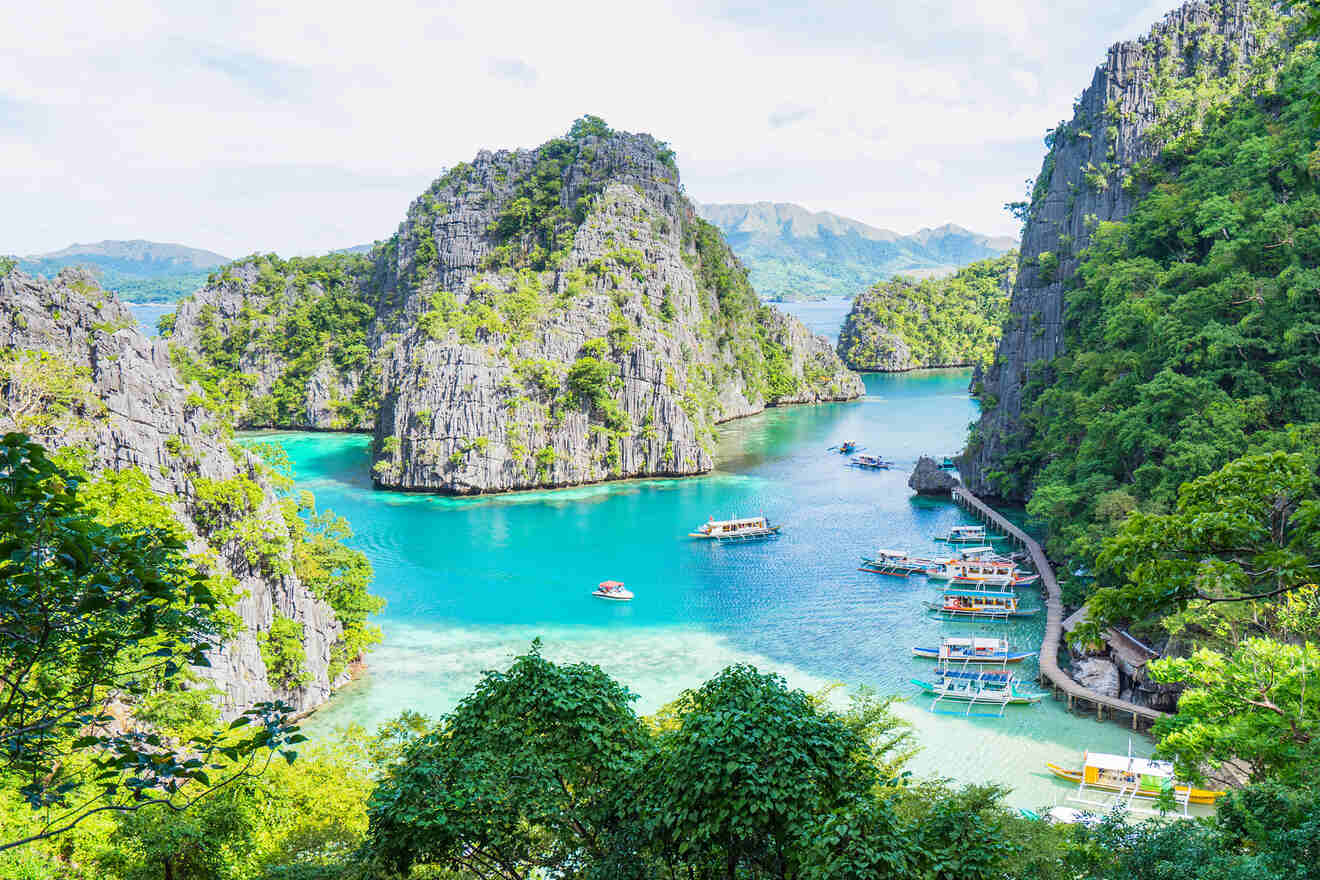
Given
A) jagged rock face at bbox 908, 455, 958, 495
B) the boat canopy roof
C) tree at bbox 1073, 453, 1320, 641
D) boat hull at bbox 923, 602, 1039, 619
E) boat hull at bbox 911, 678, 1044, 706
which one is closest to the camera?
tree at bbox 1073, 453, 1320, 641

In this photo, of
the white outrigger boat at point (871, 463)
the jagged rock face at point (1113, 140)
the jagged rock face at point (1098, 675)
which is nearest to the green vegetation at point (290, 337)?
the white outrigger boat at point (871, 463)

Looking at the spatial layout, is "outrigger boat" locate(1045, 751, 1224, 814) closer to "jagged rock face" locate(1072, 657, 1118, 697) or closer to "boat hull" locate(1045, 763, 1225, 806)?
"boat hull" locate(1045, 763, 1225, 806)

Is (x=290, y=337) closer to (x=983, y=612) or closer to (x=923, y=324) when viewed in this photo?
(x=983, y=612)

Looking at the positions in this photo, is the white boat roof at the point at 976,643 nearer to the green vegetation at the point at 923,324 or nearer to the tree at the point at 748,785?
the tree at the point at 748,785

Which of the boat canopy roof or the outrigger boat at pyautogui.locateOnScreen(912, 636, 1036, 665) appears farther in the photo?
the boat canopy roof

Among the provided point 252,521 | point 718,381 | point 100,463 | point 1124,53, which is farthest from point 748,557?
point 718,381

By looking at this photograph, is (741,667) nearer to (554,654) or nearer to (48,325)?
(554,654)

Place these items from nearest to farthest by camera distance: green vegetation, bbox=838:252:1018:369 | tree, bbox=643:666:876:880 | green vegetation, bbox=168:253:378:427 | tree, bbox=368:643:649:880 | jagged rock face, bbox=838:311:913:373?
tree, bbox=643:666:876:880 → tree, bbox=368:643:649:880 → green vegetation, bbox=168:253:378:427 → jagged rock face, bbox=838:311:913:373 → green vegetation, bbox=838:252:1018:369

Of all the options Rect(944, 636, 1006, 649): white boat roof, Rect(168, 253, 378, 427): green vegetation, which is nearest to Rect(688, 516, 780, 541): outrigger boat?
Rect(944, 636, 1006, 649): white boat roof
